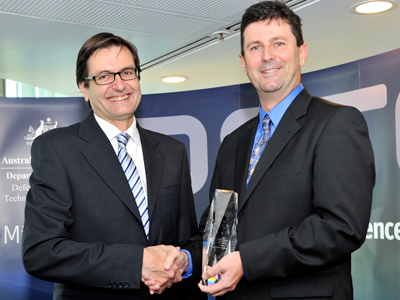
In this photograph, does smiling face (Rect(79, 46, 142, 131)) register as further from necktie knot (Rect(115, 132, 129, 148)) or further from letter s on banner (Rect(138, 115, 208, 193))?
letter s on banner (Rect(138, 115, 208, 193))

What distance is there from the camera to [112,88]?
271 cm

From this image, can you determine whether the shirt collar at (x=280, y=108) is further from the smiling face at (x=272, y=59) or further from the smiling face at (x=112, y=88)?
the smiling face at (x=112, y=88)

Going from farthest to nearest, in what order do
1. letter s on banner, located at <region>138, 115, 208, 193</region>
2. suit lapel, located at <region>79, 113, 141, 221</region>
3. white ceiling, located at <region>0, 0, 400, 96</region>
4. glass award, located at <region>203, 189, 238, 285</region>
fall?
letter s on banner, located at <region>138, 115, 208, 193</region>
white ceiling, located at <region>0, 0, 400, 96</region>
suit lapel, located at <region>79, 113, 141, 221</region>
glass award, located at <region>203, 189, 238, 285</region>

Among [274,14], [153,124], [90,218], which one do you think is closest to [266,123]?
[274,14]

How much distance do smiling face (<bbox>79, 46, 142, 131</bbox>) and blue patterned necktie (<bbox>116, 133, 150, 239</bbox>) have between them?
7.0 inches

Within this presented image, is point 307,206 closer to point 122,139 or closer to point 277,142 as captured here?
point 277,142

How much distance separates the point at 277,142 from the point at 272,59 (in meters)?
0.40

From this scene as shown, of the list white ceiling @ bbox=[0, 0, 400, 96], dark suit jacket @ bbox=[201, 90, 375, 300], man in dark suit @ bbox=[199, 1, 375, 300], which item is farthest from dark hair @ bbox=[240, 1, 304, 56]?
white ceiling @ bbox=[0, 0, 400, 96]

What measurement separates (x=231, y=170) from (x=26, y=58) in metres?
3.54

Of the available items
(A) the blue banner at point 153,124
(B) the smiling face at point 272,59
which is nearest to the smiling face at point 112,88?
(B) the smiling face at point 272,59

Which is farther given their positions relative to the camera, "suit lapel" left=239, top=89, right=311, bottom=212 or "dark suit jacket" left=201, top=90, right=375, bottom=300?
"suit lapel" left=239, top=89, right=311, bottom=212

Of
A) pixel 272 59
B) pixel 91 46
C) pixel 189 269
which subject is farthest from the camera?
pixel 91 46

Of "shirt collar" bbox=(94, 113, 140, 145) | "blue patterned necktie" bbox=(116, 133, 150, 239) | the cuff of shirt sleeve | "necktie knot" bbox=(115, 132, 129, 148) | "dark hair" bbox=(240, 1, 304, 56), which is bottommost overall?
the cuff of shirt sleeve

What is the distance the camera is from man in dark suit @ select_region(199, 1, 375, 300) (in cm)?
196
